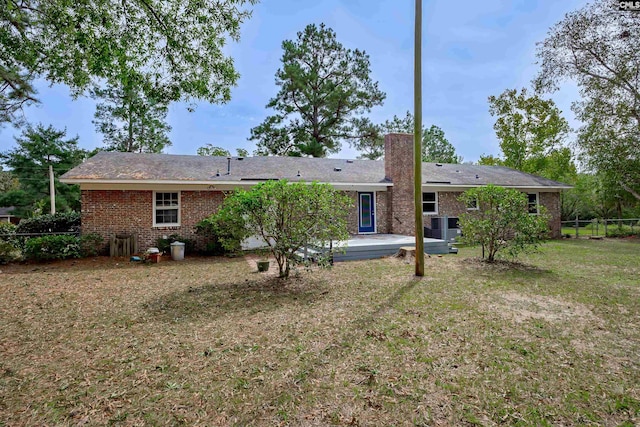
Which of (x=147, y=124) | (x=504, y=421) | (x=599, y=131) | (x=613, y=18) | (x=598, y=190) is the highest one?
(x=613, y=18)

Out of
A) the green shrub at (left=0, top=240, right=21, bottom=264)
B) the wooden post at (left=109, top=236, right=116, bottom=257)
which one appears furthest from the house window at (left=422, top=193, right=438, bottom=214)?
the green shrub at (left=0, top=240, right=21, bottom=264)

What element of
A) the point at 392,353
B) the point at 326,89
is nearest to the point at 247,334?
the point at 392,353

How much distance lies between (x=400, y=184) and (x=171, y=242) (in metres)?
9.51

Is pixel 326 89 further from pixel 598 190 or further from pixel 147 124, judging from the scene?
pixel 598 190

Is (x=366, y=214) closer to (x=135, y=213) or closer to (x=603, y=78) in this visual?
(x=135, y=213)

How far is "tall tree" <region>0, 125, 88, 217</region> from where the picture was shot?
25.5 m

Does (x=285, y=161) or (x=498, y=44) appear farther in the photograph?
(x=285, y=161)

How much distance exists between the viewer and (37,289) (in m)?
6.97

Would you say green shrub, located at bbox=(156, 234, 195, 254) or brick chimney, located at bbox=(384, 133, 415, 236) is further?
brick chimney, located at bbox=(384, 133, 415, 236)

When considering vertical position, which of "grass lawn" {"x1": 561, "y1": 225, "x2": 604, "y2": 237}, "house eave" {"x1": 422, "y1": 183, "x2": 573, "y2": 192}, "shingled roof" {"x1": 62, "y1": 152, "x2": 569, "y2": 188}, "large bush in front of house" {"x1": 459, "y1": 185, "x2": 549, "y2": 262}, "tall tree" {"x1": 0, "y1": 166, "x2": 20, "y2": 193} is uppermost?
"tall tree" {"x1": 0, "y1": 166, "x2": 20, "y2": 193}

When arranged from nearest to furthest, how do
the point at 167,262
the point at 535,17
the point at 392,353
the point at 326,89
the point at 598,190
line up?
the point at 392,353
the point at 535,17
the point at 167,262
the point at 598,190
the point at 326,89

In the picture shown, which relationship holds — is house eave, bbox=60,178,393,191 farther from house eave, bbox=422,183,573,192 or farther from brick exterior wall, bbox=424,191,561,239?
brick exterior wall, bbox=424,191,561,239

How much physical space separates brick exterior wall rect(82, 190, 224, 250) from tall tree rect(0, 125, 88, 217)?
18.2 metres

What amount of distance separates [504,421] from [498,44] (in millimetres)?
11380
